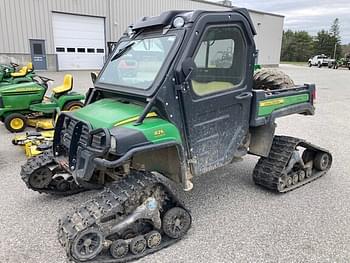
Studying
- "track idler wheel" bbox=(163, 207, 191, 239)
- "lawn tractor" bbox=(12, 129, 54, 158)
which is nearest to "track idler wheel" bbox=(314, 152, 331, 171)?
"track idler wheel" bbox=(163, 207, 191, 239)

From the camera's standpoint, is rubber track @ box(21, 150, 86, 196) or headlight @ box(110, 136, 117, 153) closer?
headlight @ box(110, 136, 117, 153)

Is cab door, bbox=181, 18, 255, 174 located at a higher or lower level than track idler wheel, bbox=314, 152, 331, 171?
higher

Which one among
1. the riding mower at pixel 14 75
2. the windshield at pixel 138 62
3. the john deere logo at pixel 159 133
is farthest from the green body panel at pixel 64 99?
the john deere logo at pixel 159 133

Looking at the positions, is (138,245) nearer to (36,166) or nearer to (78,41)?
(36,166)

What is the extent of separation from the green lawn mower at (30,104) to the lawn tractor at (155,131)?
3.86 m

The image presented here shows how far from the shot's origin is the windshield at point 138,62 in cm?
328

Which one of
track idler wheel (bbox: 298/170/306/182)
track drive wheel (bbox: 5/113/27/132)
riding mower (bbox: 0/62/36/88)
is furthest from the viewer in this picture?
riding mower (bbox: 0/62/36/88)

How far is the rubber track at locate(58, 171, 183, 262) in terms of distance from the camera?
2.71 metres

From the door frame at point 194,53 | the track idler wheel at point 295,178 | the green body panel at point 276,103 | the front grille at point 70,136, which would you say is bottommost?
the track idler wheel at point 295,178

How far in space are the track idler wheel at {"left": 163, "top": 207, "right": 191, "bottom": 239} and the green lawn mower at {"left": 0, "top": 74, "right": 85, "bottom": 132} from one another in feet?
16.1

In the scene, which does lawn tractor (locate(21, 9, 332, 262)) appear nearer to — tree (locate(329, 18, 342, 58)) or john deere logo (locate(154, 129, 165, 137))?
john deere logo (locate(154, 129, 165, 137))

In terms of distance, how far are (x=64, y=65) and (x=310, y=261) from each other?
22.7m

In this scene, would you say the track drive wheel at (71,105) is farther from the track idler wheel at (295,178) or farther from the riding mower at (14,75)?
the track idler wheel at (295,178)

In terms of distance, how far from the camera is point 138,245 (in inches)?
118
